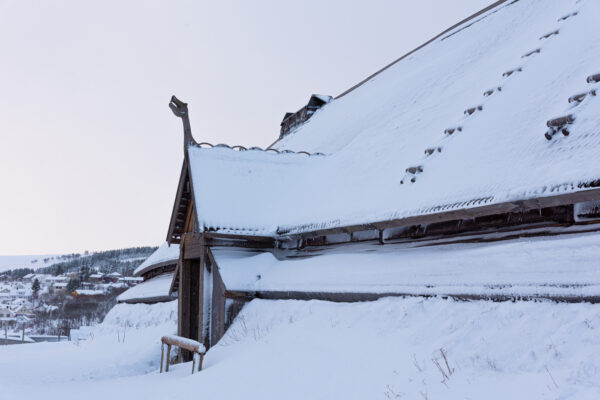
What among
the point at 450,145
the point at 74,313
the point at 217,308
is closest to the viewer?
the point at 450,145

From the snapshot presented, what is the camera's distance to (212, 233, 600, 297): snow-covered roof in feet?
17.4

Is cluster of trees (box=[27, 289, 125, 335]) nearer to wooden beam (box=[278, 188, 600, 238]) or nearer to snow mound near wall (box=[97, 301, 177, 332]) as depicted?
snow mound near wall (box=[97, 301, 177, 332])

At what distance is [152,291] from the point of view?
73.3 ft

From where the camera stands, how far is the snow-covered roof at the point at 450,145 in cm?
660

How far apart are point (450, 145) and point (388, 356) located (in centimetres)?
395

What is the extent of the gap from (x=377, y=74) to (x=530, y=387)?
57.6 feet

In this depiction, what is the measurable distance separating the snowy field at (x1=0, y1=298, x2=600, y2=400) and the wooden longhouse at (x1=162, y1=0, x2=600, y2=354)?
306mm

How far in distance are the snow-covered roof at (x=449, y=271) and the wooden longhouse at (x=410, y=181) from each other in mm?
45

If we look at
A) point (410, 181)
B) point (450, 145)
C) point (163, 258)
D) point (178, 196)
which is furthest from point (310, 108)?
point (410, 181)

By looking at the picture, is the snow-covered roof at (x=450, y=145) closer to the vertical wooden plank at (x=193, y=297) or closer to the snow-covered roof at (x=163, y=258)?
the vertical wooden plank at (x=193, y=297)

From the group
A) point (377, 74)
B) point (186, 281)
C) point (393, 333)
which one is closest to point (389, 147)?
point (393, 333)

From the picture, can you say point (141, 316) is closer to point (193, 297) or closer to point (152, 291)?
point (152, 291)

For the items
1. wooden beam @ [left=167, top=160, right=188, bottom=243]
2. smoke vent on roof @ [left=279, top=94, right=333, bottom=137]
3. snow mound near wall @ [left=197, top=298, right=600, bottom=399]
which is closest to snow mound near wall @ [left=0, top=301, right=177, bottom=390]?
wooden beam @ [left=167, top=160, right=188, bottom=243]

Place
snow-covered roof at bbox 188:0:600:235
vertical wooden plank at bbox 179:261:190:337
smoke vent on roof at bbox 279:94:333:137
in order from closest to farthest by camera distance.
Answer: snow-covered roof at bbox 188:0:600:235, vertical wooden plank at bbox 179:261:190:337, smoke vent on roof at bbox 279:94:333:137
